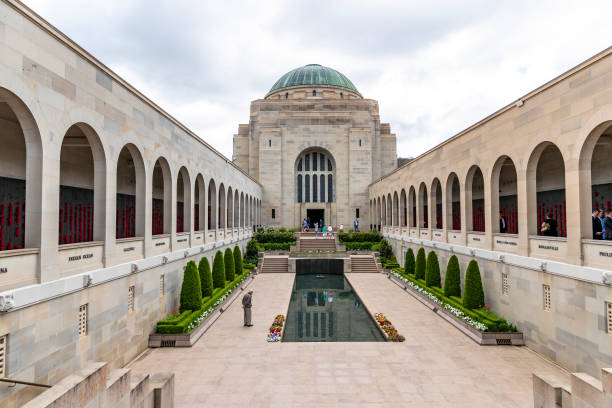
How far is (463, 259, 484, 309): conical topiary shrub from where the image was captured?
1448 centimetres

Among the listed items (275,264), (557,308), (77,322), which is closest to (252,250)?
(275,264)

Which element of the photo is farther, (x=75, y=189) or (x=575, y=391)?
(x=75, y=189)

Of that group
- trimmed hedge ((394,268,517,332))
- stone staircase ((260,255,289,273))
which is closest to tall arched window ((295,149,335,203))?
stone staircase ((260,255,289,273))

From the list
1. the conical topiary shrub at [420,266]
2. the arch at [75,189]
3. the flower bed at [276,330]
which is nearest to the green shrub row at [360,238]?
the conical topiary shrub at [420,266]

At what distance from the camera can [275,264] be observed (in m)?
29.8

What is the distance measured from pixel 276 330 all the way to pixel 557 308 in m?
9.09

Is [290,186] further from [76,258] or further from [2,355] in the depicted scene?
[2,355]

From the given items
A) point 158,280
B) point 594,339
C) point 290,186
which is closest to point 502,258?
point 594,339

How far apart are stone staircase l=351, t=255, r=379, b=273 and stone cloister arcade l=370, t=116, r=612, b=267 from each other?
13.2 ft

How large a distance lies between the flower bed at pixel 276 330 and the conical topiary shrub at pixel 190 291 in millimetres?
3149

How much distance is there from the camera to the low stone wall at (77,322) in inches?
265

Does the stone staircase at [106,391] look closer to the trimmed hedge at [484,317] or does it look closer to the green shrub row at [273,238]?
the trimmed hedge at [484,317]

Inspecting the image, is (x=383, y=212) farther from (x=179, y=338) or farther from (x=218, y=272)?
(x=179, y=338)

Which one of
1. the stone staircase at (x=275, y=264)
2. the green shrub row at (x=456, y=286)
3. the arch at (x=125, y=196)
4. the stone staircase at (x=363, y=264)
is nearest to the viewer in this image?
the green shrub row at (x=456, y=286)
